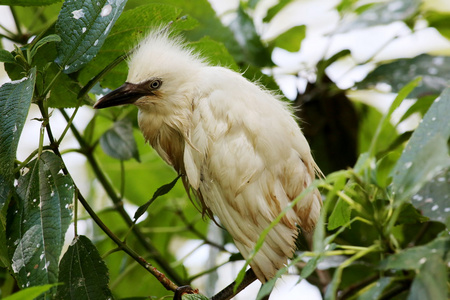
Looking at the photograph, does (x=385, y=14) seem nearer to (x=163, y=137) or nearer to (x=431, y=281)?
(x=163, y=137)

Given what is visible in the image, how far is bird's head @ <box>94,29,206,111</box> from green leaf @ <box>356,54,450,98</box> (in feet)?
2.01

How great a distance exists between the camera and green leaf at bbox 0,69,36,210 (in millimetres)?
729

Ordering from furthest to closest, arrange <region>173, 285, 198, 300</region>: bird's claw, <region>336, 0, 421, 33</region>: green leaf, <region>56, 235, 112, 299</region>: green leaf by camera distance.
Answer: <region>336, 0, 421, 33</region>: green leaf < <region>173, 285, 198, 300</region>: bird's claw < <region>56, 235, 112, 299</region>: green leaf

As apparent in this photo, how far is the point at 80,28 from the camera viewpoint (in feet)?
2.81

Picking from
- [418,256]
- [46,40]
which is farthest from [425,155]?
[46,40]

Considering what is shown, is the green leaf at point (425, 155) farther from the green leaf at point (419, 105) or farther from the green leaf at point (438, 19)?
the green leaf at point (438, 19)

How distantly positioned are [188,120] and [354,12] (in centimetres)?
91

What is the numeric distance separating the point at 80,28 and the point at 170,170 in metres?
0.94

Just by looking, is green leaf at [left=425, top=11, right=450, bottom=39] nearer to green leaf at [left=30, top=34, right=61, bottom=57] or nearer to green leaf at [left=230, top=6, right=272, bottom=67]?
green leaf at [left=230, top=6, right=272, bottom=67]

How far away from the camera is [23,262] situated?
0.75 metres

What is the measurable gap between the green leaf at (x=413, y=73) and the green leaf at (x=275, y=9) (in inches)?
13.7

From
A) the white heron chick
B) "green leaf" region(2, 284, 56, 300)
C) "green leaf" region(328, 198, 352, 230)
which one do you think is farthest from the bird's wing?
"green leaf" region(2, 284, 56, 300)

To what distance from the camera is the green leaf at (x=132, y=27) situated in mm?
1013

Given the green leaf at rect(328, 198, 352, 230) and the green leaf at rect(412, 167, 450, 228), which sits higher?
the green leaf at rect(328, 198, 352, 230)
